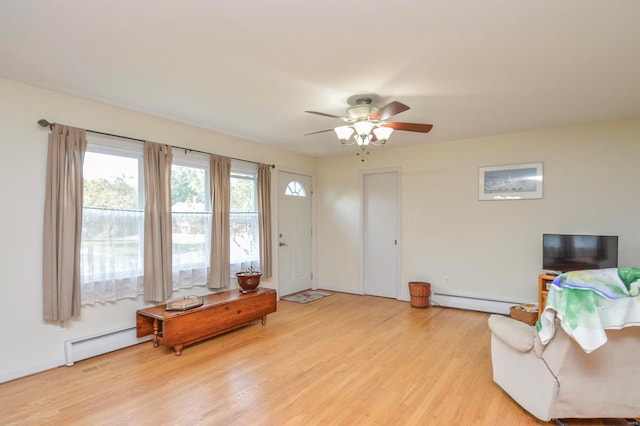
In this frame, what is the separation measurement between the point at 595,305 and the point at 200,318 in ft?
10.4

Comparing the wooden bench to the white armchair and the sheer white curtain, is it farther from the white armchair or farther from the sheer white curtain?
the white armchair

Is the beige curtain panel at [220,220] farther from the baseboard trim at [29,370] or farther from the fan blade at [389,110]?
the fan blade at [389,110]

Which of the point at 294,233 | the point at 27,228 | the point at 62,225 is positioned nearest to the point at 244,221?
the point at 294,233

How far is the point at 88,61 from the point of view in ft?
8.23

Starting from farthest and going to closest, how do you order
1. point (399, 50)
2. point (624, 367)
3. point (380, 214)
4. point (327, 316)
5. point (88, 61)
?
point (380, 214)
point (327, 316)
point (88, 61)
point (399, 50)
point (624, 367)

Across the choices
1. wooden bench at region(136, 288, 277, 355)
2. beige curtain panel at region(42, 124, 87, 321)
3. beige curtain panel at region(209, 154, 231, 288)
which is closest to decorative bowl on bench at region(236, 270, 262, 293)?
Result: wooden bench at region(136, 288, 277, 355)

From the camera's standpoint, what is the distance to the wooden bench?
3.24 m

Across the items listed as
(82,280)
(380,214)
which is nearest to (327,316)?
(380,214)

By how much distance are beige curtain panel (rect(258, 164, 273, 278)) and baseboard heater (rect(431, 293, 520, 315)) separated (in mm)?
2545

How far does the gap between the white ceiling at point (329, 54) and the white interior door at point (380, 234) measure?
205 centimetres

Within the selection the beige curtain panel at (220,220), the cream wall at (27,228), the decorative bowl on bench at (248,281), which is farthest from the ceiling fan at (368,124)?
the cream wall at (27,228)

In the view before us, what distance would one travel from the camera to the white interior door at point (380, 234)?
5562 millimetres

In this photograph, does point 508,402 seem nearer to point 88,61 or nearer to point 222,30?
point 222,30

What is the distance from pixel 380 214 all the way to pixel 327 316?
2.00m
